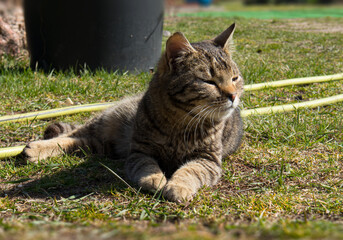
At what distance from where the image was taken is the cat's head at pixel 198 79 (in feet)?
8.90

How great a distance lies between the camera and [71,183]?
2709mm

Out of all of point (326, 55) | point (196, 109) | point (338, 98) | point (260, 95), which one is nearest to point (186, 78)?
point (196, 109)

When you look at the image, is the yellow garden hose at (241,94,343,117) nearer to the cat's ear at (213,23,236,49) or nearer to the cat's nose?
the cat's ear at (213,23,236,49)

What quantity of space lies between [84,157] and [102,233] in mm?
2225

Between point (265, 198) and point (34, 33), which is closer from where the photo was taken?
point (265, 198)

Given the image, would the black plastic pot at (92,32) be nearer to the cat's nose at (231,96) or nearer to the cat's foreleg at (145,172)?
the cat's foreleg at (145,172)

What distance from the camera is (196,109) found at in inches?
108

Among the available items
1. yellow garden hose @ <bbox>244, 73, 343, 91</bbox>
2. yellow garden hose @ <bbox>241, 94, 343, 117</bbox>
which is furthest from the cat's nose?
yellow garden hose @ <bbox>244, 73, 343, 91</bbox>

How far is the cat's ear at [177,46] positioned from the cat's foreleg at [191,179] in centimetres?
82

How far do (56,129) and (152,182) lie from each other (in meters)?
1.41

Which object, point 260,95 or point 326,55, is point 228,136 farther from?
point 326,55

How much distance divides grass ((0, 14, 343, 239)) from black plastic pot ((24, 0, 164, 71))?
11.2 inches

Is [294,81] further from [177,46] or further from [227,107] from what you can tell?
[177,46]

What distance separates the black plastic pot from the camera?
→ 5066mm
